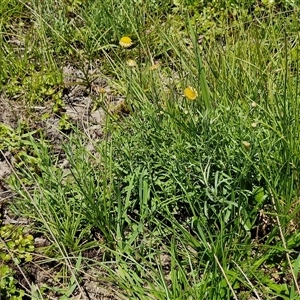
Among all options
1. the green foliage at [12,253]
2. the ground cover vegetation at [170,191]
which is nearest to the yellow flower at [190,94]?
the ground cover vegetation at [170,191]

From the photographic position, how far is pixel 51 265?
2.11 metres

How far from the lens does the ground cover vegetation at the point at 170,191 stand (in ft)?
6.23

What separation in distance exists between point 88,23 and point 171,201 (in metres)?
1.40

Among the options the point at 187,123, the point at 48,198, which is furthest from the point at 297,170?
the point at 48,198

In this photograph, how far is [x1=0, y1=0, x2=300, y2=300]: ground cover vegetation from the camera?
1.90 metres

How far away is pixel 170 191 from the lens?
6.86 feet

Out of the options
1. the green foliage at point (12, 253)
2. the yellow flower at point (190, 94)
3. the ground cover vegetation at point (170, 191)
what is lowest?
the green foliage at point (12, 253)

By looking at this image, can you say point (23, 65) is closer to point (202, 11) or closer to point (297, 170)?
point (202, 11)

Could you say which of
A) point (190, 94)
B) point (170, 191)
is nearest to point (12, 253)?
point (170, 191)

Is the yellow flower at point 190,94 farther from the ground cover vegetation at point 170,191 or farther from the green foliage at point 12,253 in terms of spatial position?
the green foliage at point 12,253

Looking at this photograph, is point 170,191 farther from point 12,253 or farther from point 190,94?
point 12,253

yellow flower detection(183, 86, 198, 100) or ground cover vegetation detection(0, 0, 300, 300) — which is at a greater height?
yellow flower detection(183, 86, 198, 100)

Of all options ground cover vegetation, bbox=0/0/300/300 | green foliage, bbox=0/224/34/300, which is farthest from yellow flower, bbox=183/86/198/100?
green foliage, bbox=0/224/34/300

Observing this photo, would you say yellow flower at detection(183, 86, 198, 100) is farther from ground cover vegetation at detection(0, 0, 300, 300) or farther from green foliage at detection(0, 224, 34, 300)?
green foliage at detection(0, 224, 34, 300)
